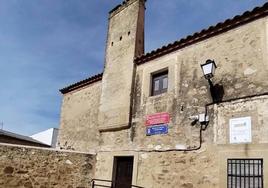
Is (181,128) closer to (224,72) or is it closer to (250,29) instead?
(224,72)

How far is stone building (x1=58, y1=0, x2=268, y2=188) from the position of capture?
23.1 feet

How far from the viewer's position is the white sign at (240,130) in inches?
273

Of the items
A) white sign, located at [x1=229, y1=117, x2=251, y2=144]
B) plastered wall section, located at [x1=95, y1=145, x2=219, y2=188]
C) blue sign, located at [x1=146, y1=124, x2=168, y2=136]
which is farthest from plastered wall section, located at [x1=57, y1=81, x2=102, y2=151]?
white sign, located at [x1=229, y1=117, x2=251, y2=144]

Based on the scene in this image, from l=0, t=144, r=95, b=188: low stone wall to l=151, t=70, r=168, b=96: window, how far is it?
322 centimetres

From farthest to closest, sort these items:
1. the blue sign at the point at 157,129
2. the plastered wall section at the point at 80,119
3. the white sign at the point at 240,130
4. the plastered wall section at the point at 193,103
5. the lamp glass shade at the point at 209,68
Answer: the plastered wall section at the point at 80,119 → the blue sign at the point at 157,129 → the lamp glass shade at the point at 209,68 → the plastered wall section at the point at 193,103 → the white sign at the point at 240,130

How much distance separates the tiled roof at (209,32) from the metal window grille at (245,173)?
11.4ft

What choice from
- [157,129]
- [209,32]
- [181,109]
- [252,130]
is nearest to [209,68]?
[209,32]

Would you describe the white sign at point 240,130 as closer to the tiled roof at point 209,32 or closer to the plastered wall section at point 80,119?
the tiled roof at point 209,32

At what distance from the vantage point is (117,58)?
36.7 ft

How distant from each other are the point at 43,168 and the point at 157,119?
3855 millimetres

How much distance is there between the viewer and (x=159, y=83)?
9773mm

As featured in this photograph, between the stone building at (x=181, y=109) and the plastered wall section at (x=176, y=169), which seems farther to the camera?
the plastered wall section at (x=176, y=169)

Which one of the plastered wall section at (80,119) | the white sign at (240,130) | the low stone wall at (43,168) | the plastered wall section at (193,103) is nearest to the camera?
the white sign at (240,130)

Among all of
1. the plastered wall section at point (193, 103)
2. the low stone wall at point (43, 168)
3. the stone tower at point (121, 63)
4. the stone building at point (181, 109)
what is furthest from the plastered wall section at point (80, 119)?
the plastered wall section at point (193, 103)
